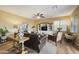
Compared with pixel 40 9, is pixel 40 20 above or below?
below

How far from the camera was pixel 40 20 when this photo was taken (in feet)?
7.14

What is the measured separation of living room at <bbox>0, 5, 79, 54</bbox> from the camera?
212 centimetres

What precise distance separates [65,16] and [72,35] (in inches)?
13.9

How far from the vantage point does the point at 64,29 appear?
7.05 feet

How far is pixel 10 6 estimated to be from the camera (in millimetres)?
2127

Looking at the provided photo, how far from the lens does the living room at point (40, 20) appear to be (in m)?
2.12
